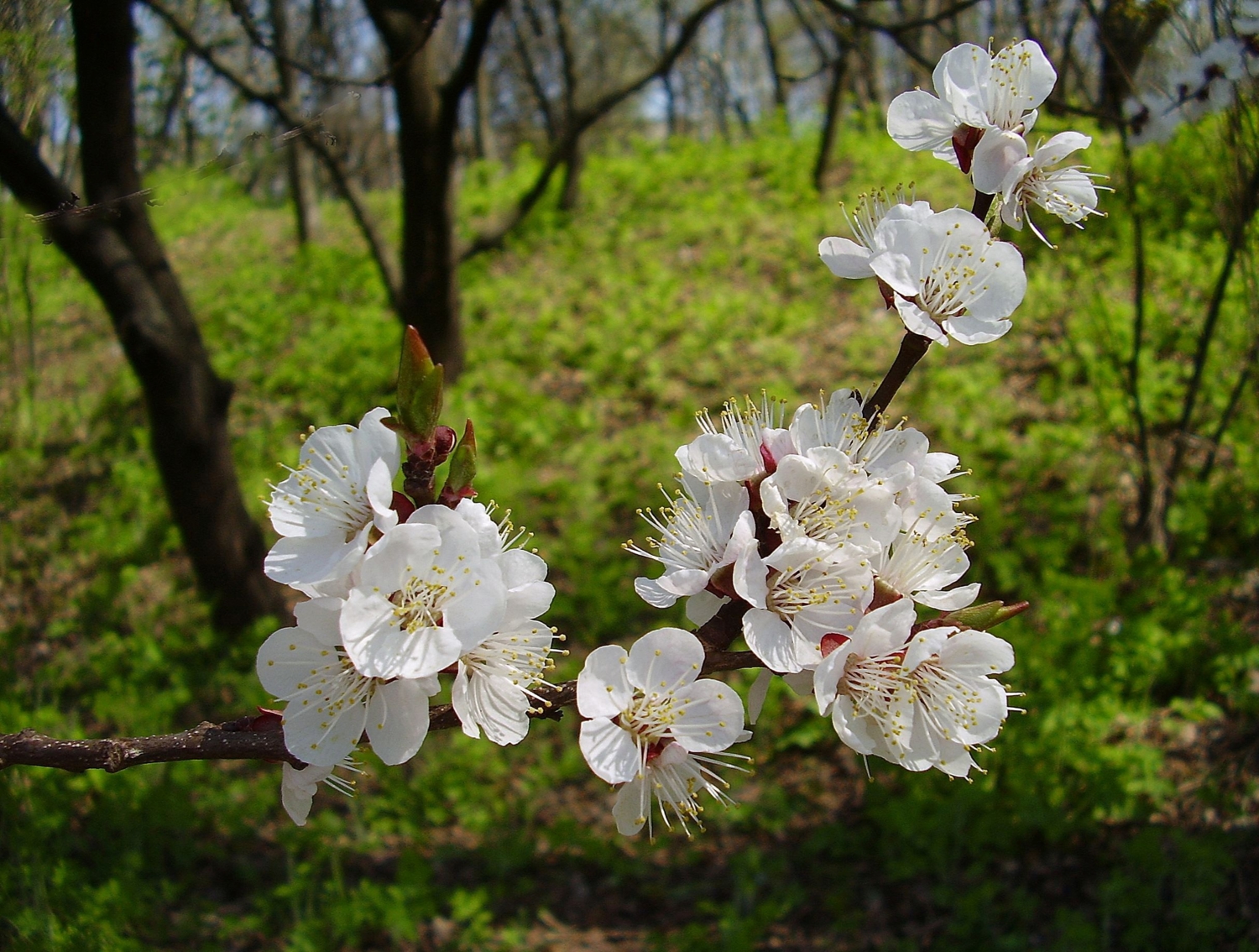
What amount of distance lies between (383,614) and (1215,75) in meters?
3.17

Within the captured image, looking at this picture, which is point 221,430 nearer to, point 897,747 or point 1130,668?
point 897,747

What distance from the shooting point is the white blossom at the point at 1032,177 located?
115 cm

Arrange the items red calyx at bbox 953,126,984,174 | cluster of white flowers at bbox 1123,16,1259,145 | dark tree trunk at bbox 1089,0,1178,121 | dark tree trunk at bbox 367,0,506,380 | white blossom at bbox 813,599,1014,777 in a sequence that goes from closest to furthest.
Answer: white blossom at bbox 813,599,1014,777 < red calyx at bbox 953,126,984,174 < cluster of white flowers at bbox 1123,16,1259,145 < dark tree trunk at bbox 1089,0,1178,121 < dark tree trunk at bbox 367,0,506,380

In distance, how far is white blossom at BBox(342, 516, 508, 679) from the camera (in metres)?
0.91

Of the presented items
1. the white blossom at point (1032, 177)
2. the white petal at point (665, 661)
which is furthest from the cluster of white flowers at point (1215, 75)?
the white petal at point (665, 661)

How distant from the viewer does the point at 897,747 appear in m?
1.09

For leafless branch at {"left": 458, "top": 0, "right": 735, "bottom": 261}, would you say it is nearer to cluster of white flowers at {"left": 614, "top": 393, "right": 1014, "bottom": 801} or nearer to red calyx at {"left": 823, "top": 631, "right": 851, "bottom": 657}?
cluster of white flowers at {"left": 614, "top": 393, "right": 1014, "bottom": 801}

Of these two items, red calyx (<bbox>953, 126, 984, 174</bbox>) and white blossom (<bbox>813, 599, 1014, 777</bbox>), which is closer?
white blossom (<bbox>813, 599, 1014, 777</bbox>)

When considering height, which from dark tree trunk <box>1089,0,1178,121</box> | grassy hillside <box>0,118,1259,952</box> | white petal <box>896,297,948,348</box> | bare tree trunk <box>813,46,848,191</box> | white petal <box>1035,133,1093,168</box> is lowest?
grassy hillside <box>0,118,1259,952</box>

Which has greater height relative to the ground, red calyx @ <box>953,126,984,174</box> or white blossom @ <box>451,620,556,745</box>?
red calyx @ <box>953,126,984,174</box>

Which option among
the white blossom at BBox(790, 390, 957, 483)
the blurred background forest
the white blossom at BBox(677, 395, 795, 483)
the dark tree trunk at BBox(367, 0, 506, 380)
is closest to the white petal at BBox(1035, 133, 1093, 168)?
the white blossom at BBox(790, 390, 957, 483)

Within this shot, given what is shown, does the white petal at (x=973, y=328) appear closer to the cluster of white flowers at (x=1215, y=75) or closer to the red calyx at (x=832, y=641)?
the red calyx at (x=832, y=641)

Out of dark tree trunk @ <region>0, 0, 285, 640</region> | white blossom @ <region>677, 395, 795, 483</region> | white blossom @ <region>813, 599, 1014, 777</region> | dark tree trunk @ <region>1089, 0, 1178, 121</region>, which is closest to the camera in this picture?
white blossom @ <region>813, 599, 1014, 777</region>

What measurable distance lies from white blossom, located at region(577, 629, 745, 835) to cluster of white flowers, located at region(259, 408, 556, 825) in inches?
3.3
